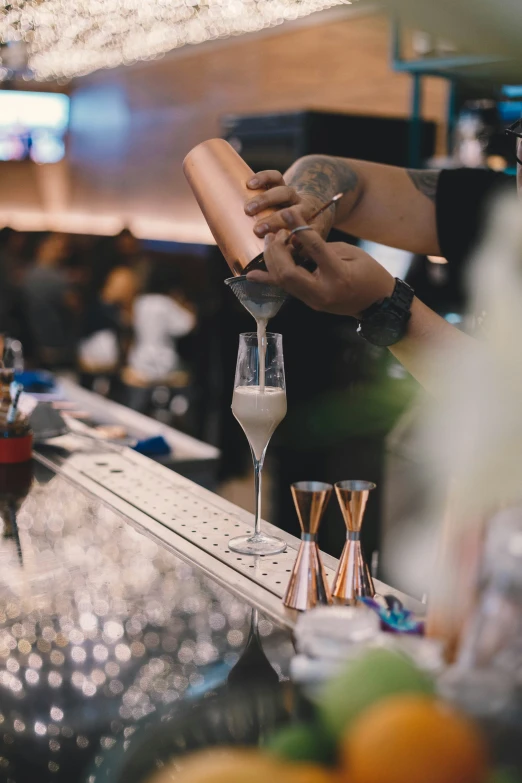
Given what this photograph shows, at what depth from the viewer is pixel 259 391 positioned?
52.2 inches

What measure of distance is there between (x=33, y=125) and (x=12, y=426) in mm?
8344

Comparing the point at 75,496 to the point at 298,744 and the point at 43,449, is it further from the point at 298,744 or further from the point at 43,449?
the point at 298,744

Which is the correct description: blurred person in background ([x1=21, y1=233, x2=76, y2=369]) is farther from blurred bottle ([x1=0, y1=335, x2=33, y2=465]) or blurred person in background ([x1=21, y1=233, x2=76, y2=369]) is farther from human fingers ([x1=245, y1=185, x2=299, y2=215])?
human fingers ([x1=245, y1=185, x2=299, y2=215])

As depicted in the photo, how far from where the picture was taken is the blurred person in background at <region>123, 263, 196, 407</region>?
19.9 feet

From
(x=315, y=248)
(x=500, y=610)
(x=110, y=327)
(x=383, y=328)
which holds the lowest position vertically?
(x=110, y=327)

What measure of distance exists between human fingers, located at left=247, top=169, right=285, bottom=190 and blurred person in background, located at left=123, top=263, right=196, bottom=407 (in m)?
4.79

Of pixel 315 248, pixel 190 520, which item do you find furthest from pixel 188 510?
pixel 315 248

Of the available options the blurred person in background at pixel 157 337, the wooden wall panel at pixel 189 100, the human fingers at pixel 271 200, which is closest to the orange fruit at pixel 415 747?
the human fingers at pixel 271 200

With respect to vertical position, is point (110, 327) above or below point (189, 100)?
below

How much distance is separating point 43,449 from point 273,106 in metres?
4.32

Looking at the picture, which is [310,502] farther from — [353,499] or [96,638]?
[96,638]

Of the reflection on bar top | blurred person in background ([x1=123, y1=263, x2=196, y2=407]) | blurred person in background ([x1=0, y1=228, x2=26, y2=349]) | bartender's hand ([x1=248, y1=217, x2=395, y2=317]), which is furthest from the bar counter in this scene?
blurred person in background ([x1=0, y1=228, x2=26, y2=349])

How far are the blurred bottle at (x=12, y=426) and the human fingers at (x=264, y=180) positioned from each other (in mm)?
716

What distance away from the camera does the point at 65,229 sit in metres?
9.45
